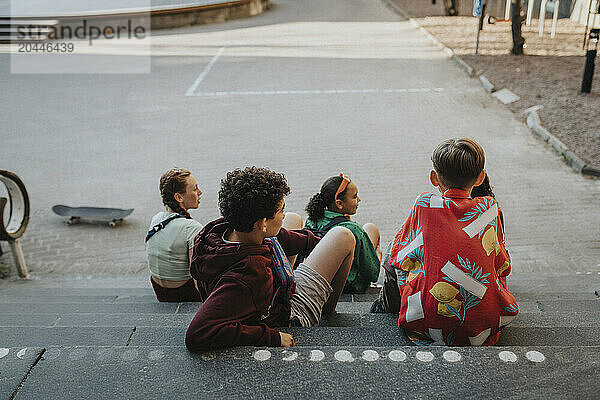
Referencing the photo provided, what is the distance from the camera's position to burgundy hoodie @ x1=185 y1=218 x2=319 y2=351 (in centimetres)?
234

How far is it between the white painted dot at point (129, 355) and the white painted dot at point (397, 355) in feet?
3.20

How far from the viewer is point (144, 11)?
19.5 meters

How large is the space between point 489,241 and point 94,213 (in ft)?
16.1

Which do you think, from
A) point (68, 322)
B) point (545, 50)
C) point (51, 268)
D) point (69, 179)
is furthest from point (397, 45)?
point (68, 322)

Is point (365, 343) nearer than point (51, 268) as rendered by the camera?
Result: Yes

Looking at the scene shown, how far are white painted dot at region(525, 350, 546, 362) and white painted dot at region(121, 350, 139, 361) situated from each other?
4.87 feet

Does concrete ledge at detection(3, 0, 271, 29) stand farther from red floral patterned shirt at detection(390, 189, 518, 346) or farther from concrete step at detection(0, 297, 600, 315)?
red floral patterned shirt at detection(390, 189, 518, 346)

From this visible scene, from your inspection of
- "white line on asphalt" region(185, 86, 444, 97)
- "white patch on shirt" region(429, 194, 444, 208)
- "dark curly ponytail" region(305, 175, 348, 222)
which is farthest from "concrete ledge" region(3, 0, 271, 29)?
"white patch on shirt" region(429, 194, 444, 208)

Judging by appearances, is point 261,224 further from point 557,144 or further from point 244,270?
point 557,144

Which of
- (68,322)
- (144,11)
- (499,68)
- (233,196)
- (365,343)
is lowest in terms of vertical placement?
(68,322)

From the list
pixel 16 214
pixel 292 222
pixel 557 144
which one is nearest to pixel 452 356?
pixel 292 222

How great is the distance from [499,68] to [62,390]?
1190 centimetres

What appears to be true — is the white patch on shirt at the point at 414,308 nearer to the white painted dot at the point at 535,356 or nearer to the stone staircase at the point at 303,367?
the stone staircase at the point at 303,367

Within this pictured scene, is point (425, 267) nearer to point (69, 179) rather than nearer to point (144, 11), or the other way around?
point (69, 179)
